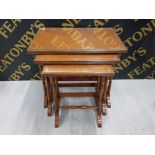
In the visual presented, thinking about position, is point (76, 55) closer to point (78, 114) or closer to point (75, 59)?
point (75, 59)

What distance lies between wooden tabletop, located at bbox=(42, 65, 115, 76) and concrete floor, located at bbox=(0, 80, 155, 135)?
60 centimetres

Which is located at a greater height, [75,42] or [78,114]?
[75,42]

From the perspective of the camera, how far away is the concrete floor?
1.65 m

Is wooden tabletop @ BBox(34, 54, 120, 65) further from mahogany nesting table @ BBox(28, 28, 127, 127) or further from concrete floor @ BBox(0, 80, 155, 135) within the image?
concrete floor @ BBox(0, 80, 155, 135)

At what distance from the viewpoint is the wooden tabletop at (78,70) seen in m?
1.37

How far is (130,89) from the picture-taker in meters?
2.22

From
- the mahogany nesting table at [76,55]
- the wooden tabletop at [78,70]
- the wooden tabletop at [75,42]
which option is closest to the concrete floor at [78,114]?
the mahogany nesting table at [76,55]

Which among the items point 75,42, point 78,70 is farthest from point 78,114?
point 75,42

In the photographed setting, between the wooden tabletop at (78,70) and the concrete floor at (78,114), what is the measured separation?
599mm

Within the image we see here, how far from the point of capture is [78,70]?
139cm

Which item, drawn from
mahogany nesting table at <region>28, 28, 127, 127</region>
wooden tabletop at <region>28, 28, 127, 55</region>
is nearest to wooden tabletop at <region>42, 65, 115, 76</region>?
mahogany nesting table at <region>28, 28, 127, 127</region>

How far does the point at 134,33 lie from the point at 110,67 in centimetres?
90

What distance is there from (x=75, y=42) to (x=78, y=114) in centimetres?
76
